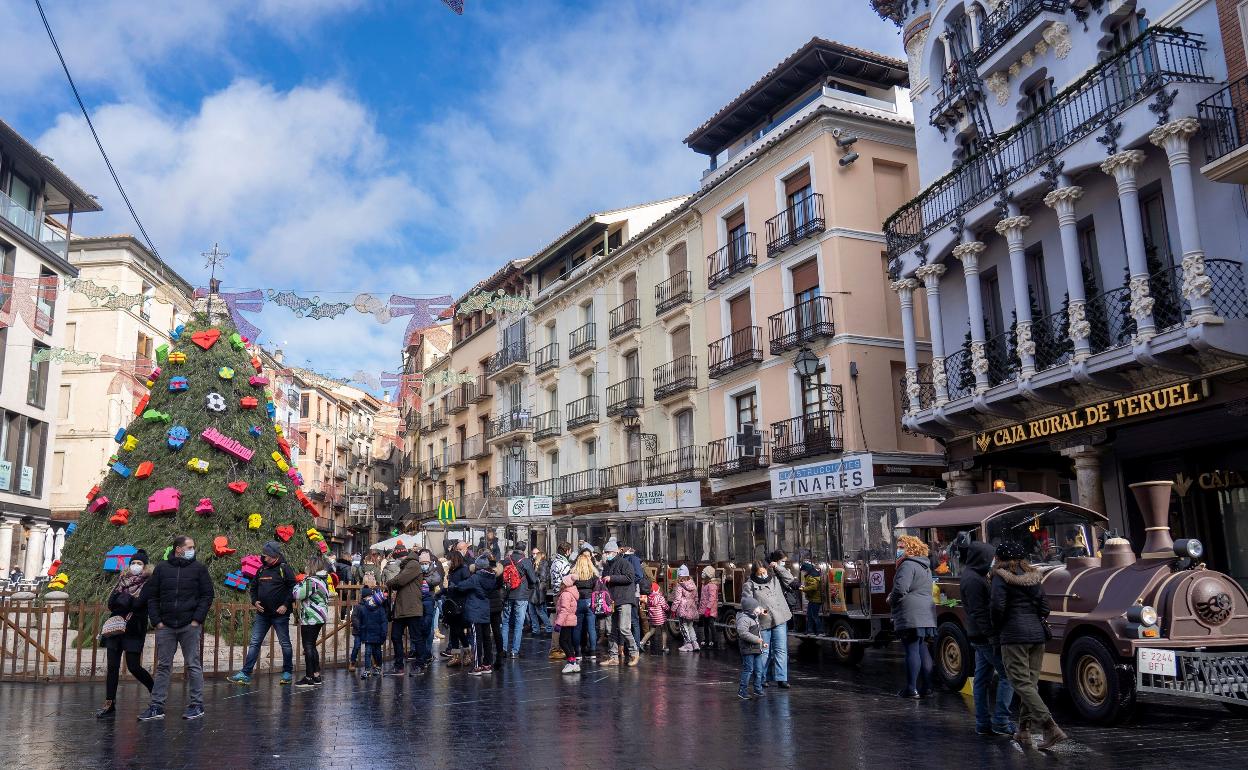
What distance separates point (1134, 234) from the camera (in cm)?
1543

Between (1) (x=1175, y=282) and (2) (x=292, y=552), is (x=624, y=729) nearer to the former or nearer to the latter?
(2) (x=292, y=552)

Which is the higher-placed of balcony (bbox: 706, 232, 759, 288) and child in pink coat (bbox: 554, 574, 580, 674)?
balcony (bbox: 706, 232, 759, 288)

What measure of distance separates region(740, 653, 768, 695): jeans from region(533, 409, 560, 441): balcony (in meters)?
26.8

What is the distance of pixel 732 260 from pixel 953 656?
18.4m

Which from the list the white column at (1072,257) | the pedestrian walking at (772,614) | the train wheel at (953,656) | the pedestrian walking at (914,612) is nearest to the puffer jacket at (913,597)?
the pedestrian walking at (914,612)

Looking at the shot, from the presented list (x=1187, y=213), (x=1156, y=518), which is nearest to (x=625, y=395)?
(x=1187, y=213)

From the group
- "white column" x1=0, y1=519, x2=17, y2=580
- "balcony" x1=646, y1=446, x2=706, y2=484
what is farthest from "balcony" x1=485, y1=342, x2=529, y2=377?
"white column" x1=0, y1=519, x2=17, y2=580

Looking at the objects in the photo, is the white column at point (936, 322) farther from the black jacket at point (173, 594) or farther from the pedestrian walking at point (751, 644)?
the black jacket at point (173, 594)

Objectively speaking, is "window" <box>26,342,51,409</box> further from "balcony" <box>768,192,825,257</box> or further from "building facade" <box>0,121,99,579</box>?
"balcony" <box>768,192,825,257</box>

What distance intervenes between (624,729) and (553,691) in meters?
3.09

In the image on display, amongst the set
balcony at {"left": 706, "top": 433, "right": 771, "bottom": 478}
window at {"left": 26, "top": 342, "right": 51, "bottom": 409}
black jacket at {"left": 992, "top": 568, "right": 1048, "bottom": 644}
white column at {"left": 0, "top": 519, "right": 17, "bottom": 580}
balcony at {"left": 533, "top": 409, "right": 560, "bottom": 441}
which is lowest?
black jacket at {"left": 992, "top": 568, "right": 1048, "bottom": 644}

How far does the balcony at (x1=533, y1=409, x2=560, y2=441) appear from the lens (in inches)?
1508

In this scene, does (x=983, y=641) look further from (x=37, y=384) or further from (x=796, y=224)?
(x=37, y=384)

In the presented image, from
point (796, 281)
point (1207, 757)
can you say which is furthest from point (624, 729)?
point (796, 281)
